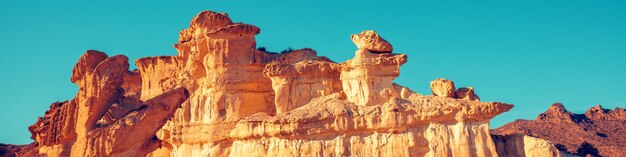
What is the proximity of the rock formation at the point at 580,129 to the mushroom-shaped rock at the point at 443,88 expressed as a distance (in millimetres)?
16715

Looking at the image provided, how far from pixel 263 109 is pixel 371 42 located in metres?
7.97

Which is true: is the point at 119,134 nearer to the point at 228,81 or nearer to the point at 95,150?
the point at 95,150

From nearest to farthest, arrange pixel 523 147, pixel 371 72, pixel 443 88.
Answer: pixel 523 147 < pixel 371 72 < pixel 443 88

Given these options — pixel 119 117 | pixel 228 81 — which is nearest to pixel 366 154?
pixel 119 117

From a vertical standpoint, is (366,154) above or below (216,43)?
below

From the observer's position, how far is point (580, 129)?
48781 millimetres

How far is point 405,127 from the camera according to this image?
27.0 m

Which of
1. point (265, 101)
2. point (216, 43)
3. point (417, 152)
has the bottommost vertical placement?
point (417, 152)

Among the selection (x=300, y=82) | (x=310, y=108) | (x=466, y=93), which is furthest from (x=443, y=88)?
(x=300, y=82)

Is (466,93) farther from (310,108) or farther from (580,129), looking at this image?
(580,129)

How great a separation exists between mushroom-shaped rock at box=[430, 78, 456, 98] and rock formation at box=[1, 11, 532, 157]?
4cm

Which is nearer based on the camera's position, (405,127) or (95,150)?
(95,150)

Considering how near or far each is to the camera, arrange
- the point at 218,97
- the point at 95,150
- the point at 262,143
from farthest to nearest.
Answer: the point at 218,97
the point at 262,143
the point at 95,150

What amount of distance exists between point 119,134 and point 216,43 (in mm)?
12371
